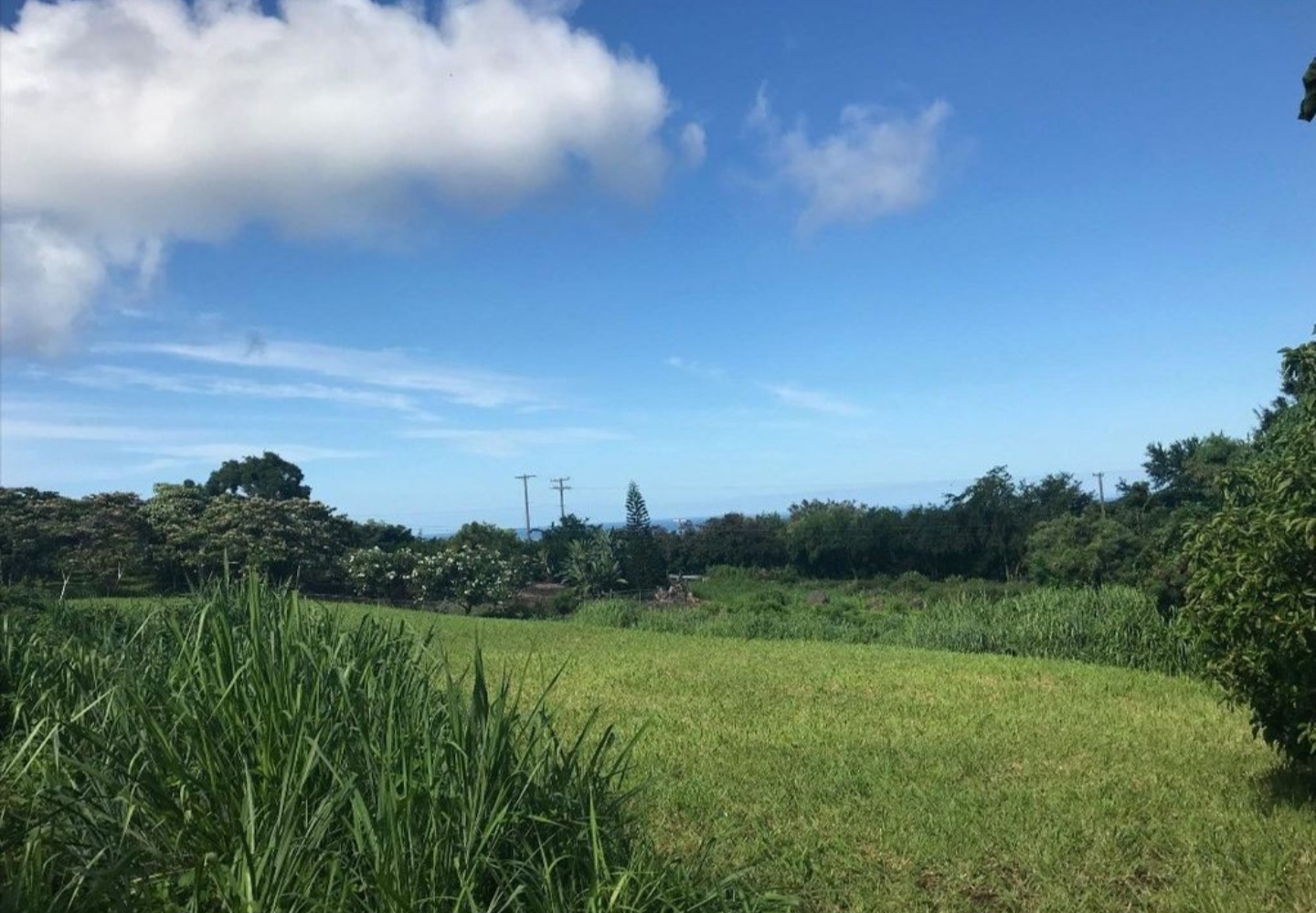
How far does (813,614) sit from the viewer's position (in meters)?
21.3

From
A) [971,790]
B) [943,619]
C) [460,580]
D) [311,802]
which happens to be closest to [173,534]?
[460,580]

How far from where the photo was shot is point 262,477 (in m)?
33.2

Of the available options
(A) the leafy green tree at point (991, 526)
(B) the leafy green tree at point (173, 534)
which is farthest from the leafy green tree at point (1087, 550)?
(B) the leafy green tree at point (173, 534)

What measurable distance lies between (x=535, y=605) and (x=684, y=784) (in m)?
21.8

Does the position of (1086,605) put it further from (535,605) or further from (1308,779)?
(535,605)

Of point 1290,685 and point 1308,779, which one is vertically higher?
point 1290,685

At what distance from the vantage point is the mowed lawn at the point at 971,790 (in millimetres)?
4320

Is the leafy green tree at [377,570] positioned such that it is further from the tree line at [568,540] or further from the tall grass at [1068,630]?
the tall grass at [1068,630]

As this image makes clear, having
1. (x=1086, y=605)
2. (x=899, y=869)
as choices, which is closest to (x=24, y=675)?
(x=899, y=869)

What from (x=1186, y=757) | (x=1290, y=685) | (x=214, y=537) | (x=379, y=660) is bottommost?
(x=1186, y=757)

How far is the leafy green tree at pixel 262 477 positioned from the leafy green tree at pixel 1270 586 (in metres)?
30.6

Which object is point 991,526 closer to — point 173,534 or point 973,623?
point 973,623

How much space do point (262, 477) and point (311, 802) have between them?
32.3 m

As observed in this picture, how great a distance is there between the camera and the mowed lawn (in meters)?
4.32
